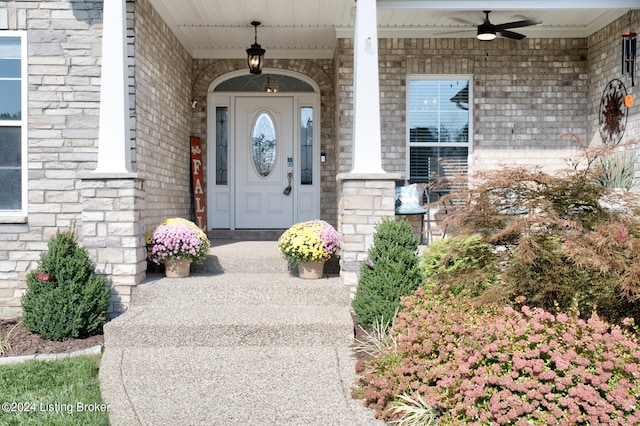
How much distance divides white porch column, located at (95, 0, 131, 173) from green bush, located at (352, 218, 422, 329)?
2.60m

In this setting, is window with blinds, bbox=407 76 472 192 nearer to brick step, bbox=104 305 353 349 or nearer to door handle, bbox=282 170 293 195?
door handle, bbox=282 170 293 195

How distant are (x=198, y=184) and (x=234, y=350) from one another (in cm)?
430

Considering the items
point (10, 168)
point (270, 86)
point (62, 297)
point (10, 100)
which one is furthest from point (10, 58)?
point (270, 86)

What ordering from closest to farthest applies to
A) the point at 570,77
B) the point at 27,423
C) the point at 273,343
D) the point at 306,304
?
1. the point at 27,423
2. the point at 273,343
3. the point at 306,304
4. the point at 570,77

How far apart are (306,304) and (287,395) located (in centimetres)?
172

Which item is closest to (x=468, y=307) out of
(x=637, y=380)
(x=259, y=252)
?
(x=637, y=380)

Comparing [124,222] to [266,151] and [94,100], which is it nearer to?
[94,100]

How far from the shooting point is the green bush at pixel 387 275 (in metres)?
4.65

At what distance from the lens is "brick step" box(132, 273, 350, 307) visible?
548 centimetres

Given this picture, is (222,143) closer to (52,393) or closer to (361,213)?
(361,213)

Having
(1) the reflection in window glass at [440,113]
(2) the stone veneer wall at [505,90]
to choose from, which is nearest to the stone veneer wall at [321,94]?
(2) the stone veneer wall at [505,90]

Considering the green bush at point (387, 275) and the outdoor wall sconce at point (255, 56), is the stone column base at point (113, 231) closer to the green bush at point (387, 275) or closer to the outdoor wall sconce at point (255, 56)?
the green bush at point (387, 275)

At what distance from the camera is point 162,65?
7125mm

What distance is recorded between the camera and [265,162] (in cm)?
879
